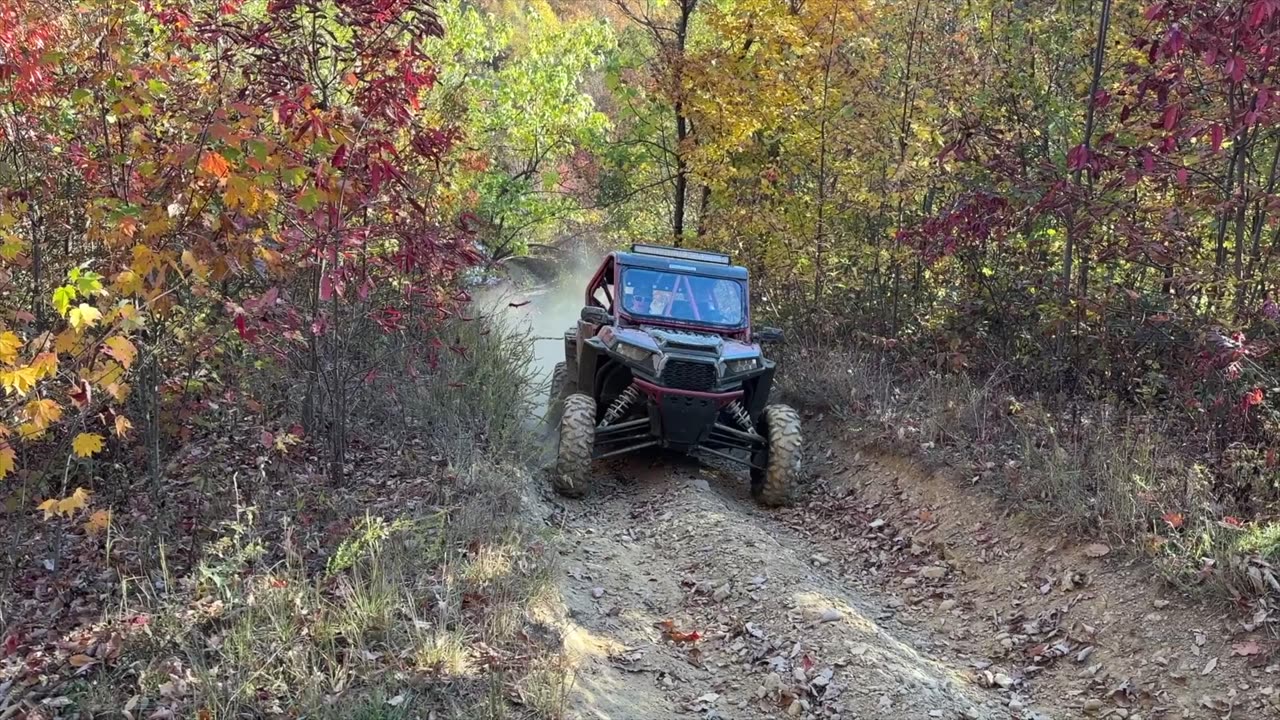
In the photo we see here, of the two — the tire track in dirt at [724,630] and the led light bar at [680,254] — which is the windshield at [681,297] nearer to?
the led light bar at [680,254]

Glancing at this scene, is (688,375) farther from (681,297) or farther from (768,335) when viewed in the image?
(681,297)

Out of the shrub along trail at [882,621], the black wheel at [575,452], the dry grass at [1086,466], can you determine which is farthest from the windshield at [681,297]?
the shrub along trail at [882,621]

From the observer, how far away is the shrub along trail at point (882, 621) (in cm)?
431

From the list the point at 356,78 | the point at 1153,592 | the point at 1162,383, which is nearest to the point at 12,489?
the point at 356,78

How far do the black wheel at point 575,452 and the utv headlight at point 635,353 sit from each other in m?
0.57

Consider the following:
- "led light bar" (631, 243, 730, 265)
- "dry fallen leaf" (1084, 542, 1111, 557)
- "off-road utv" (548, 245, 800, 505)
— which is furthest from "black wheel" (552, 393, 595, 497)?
"dry fallen leaf" (1084, 542, 1111, 557)

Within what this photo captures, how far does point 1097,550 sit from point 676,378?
3.23 metres

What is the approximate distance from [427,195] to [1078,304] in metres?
5.31

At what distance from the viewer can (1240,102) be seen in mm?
5305

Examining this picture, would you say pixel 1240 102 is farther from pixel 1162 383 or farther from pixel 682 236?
pixel 682 236

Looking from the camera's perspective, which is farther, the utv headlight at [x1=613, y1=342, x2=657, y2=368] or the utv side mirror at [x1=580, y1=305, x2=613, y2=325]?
the utv side mirror at [x1=580, y1=305, x2=613, y2=325]

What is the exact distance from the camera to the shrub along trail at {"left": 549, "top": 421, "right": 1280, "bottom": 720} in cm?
431

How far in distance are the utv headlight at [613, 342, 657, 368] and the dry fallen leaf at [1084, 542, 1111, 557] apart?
134 inches

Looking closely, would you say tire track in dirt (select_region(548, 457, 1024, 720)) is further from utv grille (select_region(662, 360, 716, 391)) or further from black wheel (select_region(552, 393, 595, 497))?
utv grille (select_region(662, 360, 716, 391))
